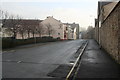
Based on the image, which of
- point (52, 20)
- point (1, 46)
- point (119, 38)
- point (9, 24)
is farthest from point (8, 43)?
point (52, 20)

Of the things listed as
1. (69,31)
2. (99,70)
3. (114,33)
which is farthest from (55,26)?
(99,70)

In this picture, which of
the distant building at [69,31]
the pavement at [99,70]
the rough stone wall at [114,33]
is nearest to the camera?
the pavement at [99,70]

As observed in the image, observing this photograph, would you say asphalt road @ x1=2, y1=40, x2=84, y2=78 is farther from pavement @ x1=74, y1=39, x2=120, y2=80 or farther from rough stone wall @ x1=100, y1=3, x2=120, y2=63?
rough stone wall @ x1=100, y1=3, x2=120, y2=63

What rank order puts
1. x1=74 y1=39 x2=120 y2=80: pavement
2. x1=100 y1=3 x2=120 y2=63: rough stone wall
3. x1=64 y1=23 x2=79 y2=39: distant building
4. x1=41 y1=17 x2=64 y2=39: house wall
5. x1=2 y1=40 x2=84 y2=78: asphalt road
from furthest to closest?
x1=64 y1=23 x2=79 y2=39: distant building
x1=41 y1=17 x2=64 y2=39: house wall
x1=100 y1=3 x2=120 y2=63: rough stone wall
x1=2 y1=40 x2=84 y2=78: asphalt road
x1=74 y1=39 x2=120 y2=80: pavement

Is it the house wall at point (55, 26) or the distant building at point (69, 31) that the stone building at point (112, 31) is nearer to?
the house wall at point (55, 26)

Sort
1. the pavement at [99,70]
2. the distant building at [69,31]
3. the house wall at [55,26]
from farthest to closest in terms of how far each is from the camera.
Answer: the distant building at [69,31] → the house wall at [55,26] → the pavement at [99,70]

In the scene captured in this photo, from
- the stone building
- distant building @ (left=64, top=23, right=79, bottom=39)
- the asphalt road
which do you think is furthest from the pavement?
distant building @ (left=64, top=23, right=79, bottom=39)

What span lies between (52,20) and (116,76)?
77.8m

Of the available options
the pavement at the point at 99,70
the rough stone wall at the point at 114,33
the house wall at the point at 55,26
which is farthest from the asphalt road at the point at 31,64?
the house wall at the point at 55,26

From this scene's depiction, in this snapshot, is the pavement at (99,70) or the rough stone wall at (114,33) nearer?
the pavement at (99,70)

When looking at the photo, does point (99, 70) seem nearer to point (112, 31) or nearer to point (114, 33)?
point (114, 33)

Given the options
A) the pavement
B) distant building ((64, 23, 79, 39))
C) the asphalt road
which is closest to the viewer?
the pavement

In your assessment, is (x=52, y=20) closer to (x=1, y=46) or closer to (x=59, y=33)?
(x=59, y=33)

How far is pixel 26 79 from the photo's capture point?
322 inches
